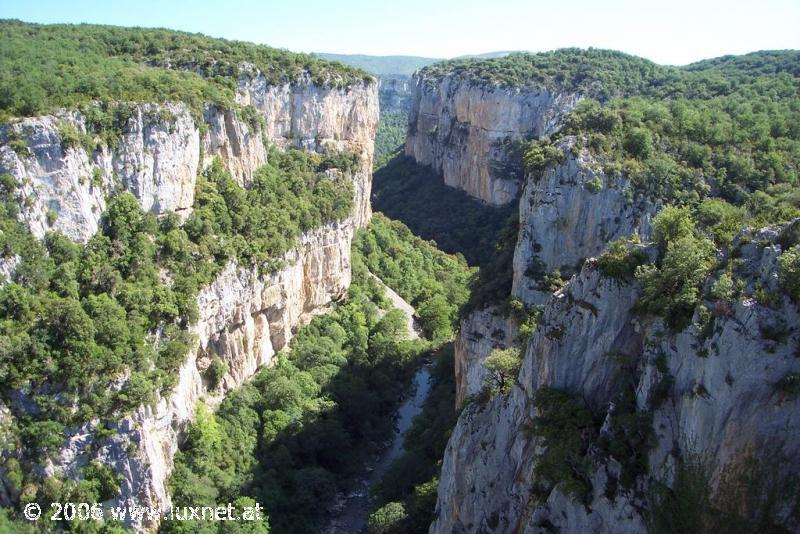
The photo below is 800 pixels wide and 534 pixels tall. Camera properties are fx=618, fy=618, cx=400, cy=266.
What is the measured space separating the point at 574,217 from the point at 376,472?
21.3 metres

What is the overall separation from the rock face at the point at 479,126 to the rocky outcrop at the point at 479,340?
41.5m

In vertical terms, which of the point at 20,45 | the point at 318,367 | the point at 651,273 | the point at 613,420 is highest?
the point at 20,45

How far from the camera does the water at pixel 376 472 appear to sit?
36906mm

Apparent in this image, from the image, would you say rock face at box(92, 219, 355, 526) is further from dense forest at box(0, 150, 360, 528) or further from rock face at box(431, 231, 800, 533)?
rock face at box(431, 231, 800, 533)

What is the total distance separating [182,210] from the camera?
40906mm

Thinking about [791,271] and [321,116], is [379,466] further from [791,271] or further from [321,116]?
[321,116]

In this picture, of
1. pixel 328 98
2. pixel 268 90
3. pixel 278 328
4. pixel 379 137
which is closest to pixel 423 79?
pixel 379 137

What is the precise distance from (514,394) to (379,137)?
363ft

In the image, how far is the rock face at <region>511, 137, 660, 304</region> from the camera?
121ft

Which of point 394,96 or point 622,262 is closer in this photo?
point 622,262

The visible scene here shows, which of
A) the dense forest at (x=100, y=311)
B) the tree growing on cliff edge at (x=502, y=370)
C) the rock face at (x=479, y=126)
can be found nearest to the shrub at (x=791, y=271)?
the tree growing on cliff edge at (x=502, y=370)

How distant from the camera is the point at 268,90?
54.8m

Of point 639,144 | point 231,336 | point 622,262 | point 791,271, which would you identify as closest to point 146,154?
point 231,336

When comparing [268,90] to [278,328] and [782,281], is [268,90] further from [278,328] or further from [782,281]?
[782,281]
